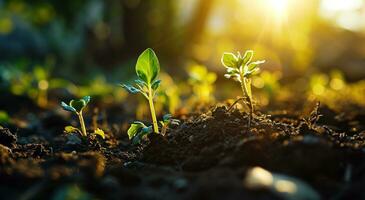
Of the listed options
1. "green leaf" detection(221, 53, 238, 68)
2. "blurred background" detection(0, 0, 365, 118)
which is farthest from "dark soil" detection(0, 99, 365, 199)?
"blurred background" detection(0, 0, 365, 118)

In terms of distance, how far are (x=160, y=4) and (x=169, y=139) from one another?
29.9 ft

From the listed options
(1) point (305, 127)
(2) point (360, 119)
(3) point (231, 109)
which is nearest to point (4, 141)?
(3) point (231, 109)

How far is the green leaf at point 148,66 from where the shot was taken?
2.24m

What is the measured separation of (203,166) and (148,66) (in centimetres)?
62

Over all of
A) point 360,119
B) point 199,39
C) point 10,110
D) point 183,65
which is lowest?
point 360,119

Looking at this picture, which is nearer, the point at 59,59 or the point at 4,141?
the point at 4,141

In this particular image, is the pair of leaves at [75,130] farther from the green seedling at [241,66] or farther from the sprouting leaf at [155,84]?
the green seedling at [241,66]

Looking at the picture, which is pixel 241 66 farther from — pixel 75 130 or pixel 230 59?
pixel 75 130

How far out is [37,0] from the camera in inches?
365

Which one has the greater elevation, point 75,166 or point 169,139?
point 169,139

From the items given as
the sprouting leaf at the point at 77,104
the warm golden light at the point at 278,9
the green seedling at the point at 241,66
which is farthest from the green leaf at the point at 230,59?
the warm golden light at the point at 278,9

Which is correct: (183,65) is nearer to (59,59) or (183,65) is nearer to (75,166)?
(59,59)

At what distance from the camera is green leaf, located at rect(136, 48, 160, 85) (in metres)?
2.24

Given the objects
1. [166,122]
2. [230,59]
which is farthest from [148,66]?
[230,59]
